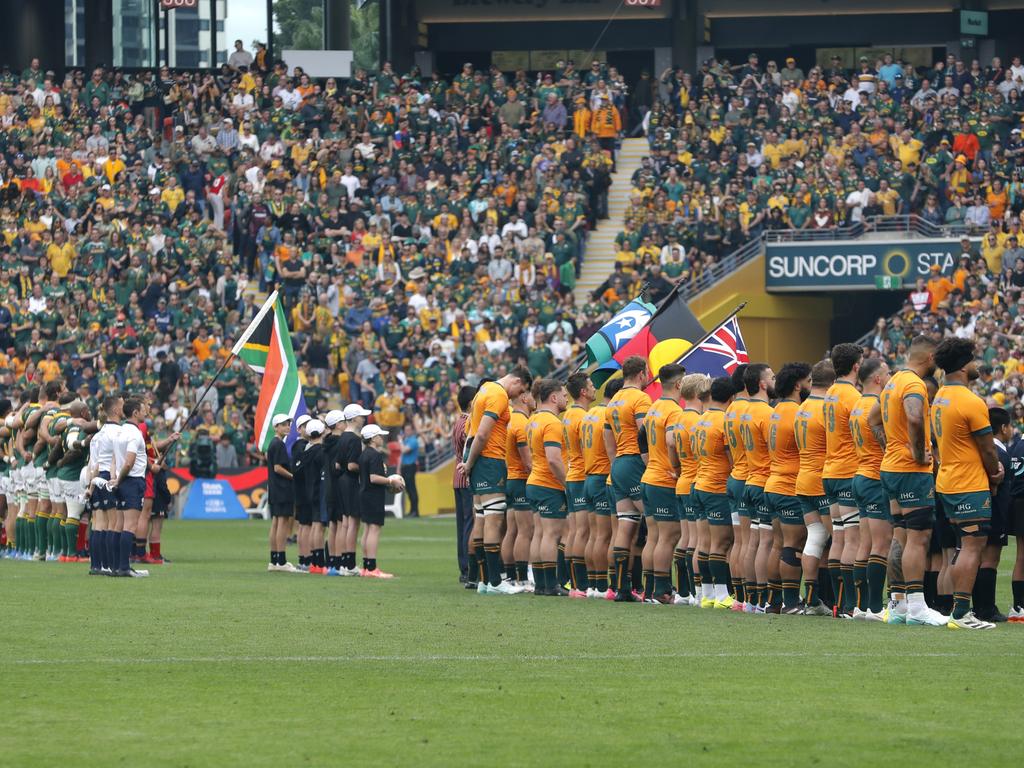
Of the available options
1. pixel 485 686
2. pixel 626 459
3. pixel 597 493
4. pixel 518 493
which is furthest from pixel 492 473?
pixel 485 686

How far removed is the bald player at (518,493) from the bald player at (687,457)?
192cm

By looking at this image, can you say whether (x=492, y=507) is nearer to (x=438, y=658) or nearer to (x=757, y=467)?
(x=757, y=467)

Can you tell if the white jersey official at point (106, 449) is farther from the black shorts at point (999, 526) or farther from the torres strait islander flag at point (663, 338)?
the black shorts at point (999, 526)

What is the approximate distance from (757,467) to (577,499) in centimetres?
269

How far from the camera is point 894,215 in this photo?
3738 cm

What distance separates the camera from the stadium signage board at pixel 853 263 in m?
36.4

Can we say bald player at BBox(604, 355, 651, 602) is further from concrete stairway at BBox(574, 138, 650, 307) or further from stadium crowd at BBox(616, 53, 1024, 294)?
concrete stairway at BBox(574, 138, 650, 307)

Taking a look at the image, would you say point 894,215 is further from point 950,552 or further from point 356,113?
point 950,552

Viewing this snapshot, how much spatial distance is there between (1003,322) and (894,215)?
5327 millimetres

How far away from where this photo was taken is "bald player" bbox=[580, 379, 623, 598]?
58.5 ft

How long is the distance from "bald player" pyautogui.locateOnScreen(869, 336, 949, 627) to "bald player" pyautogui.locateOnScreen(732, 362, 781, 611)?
1707 mm

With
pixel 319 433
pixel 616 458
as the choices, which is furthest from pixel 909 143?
pixel 616 458

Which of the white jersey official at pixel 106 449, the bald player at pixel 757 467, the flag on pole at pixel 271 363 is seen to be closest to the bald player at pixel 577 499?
the bald player at pixel 757 467

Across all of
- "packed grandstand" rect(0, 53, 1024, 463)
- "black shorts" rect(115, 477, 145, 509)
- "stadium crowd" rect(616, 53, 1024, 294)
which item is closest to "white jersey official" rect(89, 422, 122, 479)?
"black shorts" rect(115, 477, 145, 509)
